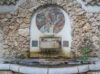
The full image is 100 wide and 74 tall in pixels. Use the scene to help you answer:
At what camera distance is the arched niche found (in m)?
4.25

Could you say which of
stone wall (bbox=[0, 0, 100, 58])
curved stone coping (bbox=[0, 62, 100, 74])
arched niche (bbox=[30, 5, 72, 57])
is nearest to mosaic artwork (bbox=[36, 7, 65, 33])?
arched niche (bbox=[30, 5, 72, 57])

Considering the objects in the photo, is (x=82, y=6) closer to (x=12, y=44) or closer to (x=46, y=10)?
(x=46, y=10)

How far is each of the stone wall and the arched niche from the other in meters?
0.13

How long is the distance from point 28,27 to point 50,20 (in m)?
0.64

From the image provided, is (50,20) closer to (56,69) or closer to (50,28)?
(50,28)

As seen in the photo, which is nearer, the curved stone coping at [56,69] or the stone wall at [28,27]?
the curved stone coping at [56,69]

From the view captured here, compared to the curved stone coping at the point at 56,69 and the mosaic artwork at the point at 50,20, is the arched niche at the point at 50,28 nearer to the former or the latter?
the mosaic artwork at the point at 50,20

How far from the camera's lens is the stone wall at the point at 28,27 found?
4.13 m

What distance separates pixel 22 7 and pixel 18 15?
0.81ft

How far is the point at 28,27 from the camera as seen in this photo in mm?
4273

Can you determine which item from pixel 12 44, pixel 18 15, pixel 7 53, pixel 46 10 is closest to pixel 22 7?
pixel 18 15

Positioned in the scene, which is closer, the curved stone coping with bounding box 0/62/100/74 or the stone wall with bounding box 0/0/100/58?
the curved stone coping with bounding box 0/62/100/74

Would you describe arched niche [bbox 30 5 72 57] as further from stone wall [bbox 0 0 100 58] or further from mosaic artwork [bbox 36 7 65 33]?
stone wall [bbox 0 0 100 58]

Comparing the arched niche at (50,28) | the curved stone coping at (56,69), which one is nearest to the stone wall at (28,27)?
the arched niche at (50,28)
